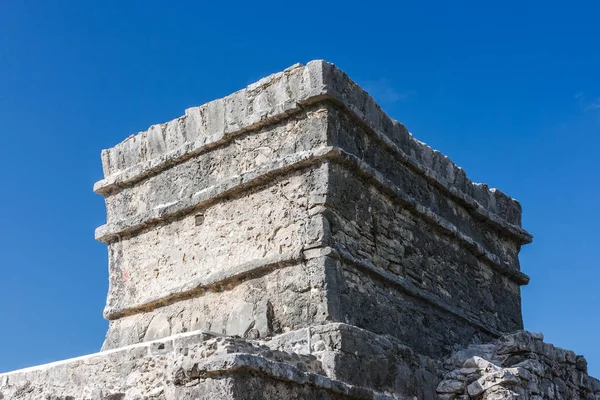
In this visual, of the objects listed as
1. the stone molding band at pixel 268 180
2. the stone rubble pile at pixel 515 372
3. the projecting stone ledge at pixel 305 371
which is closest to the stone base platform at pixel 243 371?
the projecting stone ledge at pixel 305 371

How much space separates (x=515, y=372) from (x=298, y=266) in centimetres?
190

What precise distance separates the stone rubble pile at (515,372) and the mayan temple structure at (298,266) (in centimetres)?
2

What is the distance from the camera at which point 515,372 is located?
703 cm

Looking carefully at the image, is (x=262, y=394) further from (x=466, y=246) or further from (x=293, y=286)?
(x=466, y=246)

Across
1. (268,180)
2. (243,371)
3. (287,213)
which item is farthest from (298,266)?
(243,371)

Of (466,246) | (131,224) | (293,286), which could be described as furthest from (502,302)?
(131,224)

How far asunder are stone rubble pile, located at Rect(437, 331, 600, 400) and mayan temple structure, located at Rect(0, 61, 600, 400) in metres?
0.02

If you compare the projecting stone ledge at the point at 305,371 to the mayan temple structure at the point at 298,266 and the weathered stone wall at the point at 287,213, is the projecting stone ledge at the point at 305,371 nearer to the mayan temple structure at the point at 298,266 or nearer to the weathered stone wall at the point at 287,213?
the mayan temple structure at the point at 298,266

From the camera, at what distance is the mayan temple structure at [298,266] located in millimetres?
6379

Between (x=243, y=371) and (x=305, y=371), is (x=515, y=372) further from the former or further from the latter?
(x=243, y=371)

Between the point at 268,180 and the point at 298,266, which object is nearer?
the point at 298,266

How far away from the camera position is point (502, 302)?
9.33m

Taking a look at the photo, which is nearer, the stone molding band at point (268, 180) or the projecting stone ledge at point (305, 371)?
the projecting stone ledge at point (305, 371)

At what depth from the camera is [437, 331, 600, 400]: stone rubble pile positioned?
22.9ft
